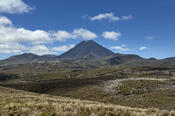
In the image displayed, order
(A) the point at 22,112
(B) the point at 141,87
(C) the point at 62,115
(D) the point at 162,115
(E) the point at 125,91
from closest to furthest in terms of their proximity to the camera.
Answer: (C) the point at 62,115 → (A) the point at 22,112 → (D) the point at 162,115 → (E) the point at 125,91 → (B) the point at 141,87

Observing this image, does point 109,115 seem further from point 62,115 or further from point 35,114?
point 35,114

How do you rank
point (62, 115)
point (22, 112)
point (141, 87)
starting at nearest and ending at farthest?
point (62, 115) < point (22, 112) < point (141, 87)

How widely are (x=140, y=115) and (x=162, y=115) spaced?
1.97 m

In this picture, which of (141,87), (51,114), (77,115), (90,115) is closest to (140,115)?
(90,115)

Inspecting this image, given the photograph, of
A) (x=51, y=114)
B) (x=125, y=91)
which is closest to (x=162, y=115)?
(x=51, y=114)

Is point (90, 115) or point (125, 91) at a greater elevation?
point (90, 115)

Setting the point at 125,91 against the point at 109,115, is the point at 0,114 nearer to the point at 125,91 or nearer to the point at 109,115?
the point at 109,115

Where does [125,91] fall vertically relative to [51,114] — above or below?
below

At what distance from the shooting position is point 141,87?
1966 inches

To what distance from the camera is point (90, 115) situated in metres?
9.95

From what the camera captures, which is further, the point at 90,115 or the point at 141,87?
the point at 141,87

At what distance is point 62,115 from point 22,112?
297 centimetres

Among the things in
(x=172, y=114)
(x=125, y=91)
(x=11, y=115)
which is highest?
(x=11, y=115)

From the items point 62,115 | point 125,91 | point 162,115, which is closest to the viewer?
point 62,115
